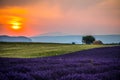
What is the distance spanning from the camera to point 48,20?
11.1 m

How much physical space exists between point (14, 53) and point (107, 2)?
6571 millimetres

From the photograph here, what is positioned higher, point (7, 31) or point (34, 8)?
point (34, 8)

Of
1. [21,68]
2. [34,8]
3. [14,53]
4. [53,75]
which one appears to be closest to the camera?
[53,75]

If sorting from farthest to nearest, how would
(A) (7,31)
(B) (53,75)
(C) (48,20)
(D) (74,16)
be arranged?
(D) (74,16) → (C) (48,20) → (A) (7,31) → (B) (53,75)

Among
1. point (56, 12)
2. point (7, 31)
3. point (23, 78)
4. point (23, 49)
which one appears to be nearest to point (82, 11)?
point (56, 12)

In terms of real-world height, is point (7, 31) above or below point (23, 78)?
above

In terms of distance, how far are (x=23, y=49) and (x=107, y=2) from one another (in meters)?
7.60

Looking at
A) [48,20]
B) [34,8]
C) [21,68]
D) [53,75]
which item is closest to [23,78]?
[53,75]

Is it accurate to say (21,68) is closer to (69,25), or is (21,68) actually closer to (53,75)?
(53,75)

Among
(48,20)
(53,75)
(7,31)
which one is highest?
(48,20)

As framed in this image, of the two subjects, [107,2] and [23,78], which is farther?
[107,2]

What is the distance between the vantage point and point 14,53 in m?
13.3

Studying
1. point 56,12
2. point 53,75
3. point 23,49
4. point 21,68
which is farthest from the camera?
point 23,49

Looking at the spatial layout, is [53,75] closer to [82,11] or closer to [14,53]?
[82,11]
